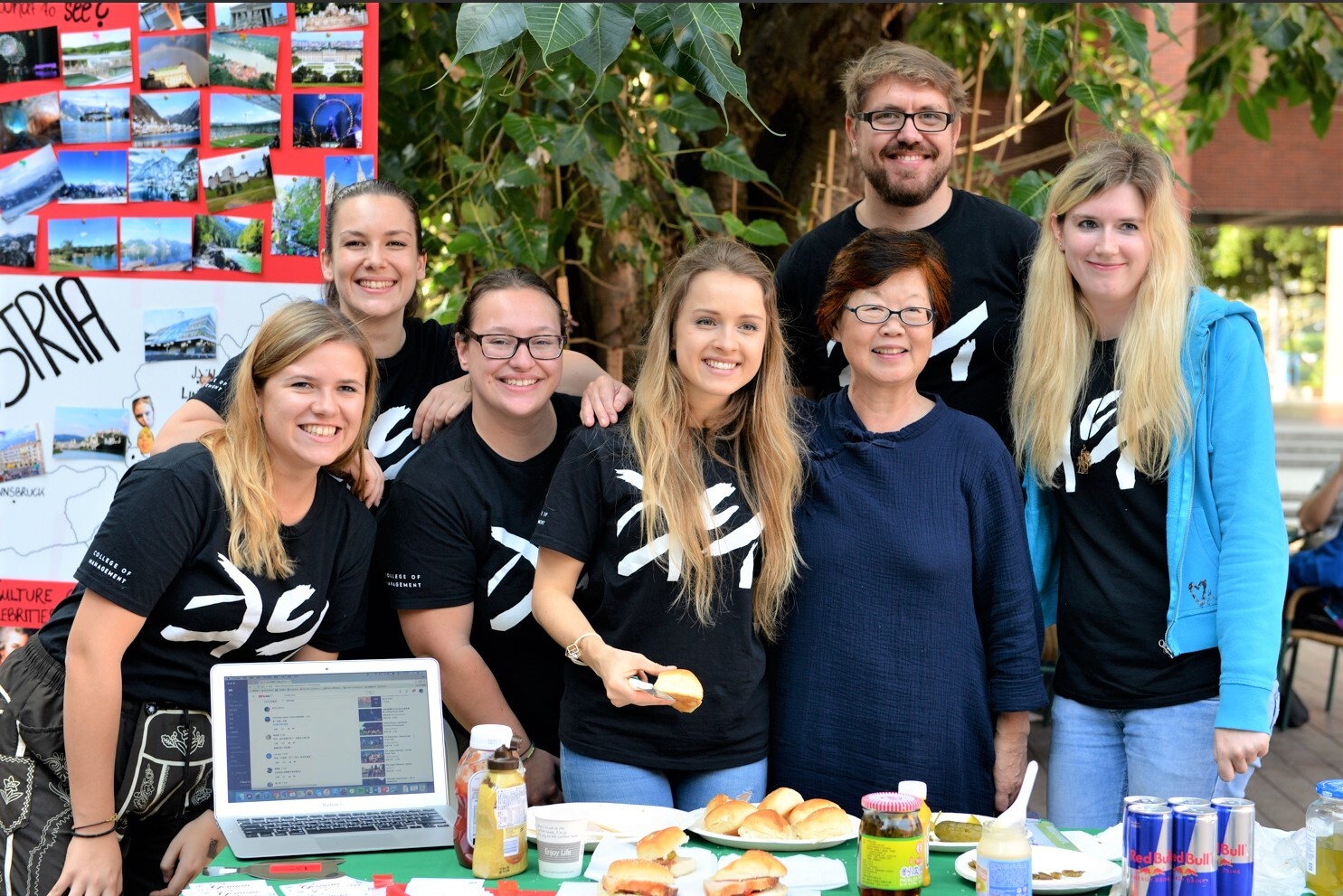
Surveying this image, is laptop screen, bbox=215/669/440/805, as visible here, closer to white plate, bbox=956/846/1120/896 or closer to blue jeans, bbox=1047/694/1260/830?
white plate, bbox=956/846/1120/896

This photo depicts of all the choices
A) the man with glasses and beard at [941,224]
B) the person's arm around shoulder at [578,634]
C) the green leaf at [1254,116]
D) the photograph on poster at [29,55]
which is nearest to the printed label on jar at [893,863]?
the person's arm around shoulder at [578,634]

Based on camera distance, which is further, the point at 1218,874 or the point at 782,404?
the point at 782,404

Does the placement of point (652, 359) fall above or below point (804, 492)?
above

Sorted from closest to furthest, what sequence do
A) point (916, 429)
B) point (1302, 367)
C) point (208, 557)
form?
1. point (208, 557)
2. point (916, 429)
3. point (1302, 367)

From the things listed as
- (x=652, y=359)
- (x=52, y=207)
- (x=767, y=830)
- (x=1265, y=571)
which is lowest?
(x=767, y=830)

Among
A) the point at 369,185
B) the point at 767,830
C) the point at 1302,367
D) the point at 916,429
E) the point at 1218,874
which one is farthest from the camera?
the point at 1302,367

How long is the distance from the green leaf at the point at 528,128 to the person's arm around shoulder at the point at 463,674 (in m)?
1.62

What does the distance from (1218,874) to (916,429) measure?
1.09m

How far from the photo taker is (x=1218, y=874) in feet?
6.58

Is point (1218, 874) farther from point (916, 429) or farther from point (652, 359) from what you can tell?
point (652, 359)

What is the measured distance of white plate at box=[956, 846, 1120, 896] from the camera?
7.06ft

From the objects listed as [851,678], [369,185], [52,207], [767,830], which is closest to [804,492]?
[851,678]

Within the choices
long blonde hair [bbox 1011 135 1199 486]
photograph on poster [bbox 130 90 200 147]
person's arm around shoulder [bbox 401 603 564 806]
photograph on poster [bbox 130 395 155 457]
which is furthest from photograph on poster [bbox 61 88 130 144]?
long blonde hair [bbox 1011 135 1199 486]

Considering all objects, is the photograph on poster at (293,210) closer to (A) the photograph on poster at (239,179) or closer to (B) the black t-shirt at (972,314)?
(A) the photograph on poster at (239,179)
